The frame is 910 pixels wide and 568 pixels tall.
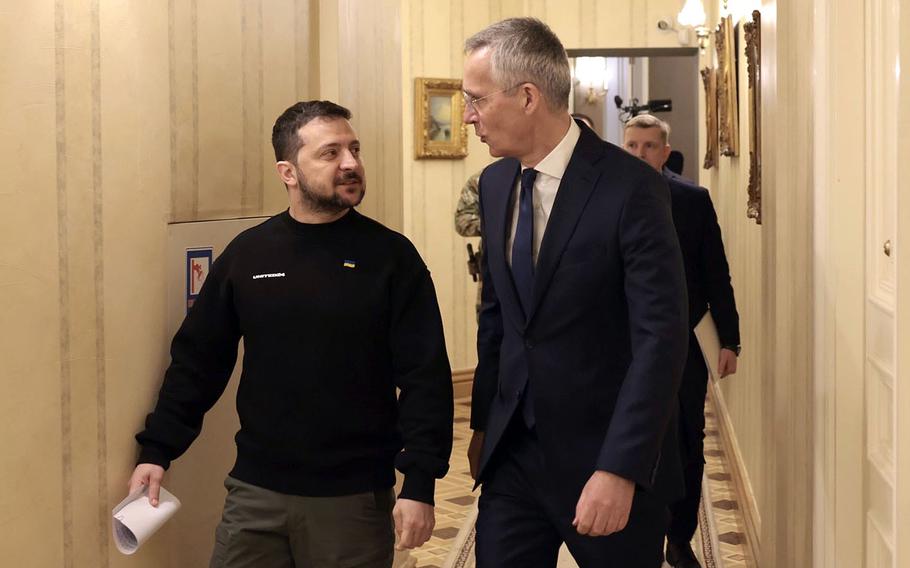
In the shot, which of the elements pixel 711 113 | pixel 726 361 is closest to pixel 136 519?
pixel 726 361

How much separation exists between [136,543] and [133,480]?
Result: 0.15 meters

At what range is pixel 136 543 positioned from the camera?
9.50 feet

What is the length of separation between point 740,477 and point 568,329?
374 cm

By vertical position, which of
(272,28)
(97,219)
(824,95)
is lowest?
(97,219)

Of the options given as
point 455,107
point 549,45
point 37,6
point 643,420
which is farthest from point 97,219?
point 455,107

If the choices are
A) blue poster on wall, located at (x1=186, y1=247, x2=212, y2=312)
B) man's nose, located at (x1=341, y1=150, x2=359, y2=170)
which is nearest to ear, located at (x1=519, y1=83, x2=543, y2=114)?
man's nose, located at (x1=341, y1=150, x2=359, y2=170)

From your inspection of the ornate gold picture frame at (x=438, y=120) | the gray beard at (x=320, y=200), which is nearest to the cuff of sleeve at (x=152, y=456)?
the gray beard at (x=320, y=200)

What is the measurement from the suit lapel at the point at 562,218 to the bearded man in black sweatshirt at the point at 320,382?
1.49 feet

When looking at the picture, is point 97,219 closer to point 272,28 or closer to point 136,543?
point 136,543

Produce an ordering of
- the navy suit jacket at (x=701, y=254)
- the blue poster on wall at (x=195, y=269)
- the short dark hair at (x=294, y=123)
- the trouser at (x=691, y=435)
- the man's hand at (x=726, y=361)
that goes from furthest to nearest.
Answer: the man's hand at (x=726, y=361) < the navy suit jacket at (x=701, y=254) < the trouser at (x=691, y=435) < the blue poster on wall at (x=195, y=269) < the short dark hair at (x=294, y=123)

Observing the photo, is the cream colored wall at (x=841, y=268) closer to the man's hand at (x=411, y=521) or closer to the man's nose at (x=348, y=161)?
the man's hand at (x=411, y=521)

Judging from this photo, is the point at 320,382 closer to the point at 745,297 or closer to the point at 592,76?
the point at 745,297

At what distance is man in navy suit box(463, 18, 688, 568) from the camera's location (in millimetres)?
2527

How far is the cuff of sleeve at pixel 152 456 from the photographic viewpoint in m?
3.02
